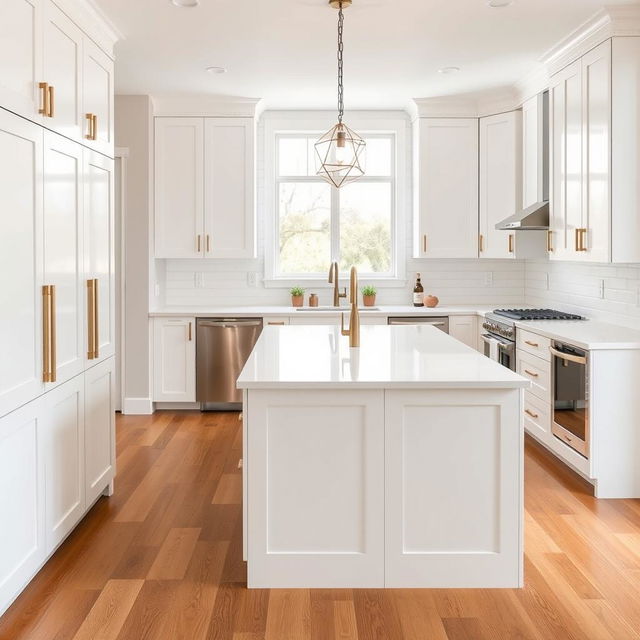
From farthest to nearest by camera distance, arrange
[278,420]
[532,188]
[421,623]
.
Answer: [532,188]
[278,420]
[421,623]

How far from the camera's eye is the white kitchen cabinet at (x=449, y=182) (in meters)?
6.10

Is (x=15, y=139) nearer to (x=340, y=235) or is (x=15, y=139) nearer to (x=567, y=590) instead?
(x=567, y=590)

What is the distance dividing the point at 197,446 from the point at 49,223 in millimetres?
2374

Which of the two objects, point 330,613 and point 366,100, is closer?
point 330,613

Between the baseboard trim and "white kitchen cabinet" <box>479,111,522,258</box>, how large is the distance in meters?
3.06

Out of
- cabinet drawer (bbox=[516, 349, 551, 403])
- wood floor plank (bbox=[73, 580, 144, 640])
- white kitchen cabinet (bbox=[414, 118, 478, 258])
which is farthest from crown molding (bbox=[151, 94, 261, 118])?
wood floor plank (bbox=[73, 580, 144, 640])

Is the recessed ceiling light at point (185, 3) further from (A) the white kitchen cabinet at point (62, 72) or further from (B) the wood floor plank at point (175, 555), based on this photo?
(B) the wood floor plank at point (175, 555)

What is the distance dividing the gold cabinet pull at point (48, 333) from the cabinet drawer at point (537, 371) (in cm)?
285

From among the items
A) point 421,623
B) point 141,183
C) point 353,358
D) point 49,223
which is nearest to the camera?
point 421,623

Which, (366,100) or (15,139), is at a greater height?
(366,100)

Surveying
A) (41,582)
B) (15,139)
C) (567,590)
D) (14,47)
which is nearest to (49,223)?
(15,139)

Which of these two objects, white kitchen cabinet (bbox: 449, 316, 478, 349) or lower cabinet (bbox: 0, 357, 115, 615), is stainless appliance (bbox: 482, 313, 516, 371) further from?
lower cabinet (bbox: 0, 357, 115, 615)

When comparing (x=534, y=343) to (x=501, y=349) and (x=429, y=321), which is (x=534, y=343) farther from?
(x=429, y=321)

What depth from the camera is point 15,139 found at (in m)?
2.60
